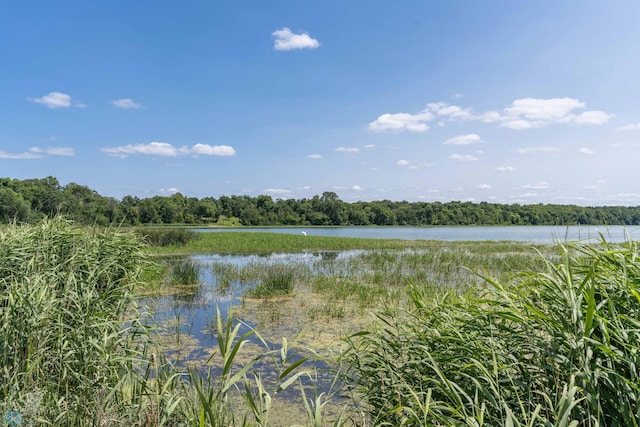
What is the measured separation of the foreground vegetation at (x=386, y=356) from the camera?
2.14 metres

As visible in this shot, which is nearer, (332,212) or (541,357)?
(541,357)

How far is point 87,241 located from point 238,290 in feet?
24.0

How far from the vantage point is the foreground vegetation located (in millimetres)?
2145

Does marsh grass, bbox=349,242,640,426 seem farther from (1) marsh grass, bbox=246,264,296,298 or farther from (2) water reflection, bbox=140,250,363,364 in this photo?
(1) marsh grass, bbox=246,264,296,298

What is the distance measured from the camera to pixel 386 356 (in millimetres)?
3629

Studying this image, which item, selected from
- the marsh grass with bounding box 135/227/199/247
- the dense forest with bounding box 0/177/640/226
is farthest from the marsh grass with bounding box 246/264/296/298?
the dense forest with bounding box 0/177/640/226

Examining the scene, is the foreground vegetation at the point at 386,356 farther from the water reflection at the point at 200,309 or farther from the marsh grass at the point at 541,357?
the water reflection at the point at 200,309

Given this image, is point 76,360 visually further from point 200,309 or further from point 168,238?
point 168,238

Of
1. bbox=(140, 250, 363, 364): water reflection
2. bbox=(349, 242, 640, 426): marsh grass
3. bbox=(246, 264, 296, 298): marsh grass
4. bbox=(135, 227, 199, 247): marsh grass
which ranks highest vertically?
bbox=(349, 242, 640, 426): marsh grass

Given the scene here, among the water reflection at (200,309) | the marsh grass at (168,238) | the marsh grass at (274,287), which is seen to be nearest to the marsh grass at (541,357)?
the water reflection at (200,309)

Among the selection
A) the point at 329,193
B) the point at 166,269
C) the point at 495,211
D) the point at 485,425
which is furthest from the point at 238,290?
the point at 329,193

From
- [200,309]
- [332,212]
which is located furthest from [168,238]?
[332,212]

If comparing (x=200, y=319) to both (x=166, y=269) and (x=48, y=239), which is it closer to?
(x=48, y=239)

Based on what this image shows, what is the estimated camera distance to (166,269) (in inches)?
571
